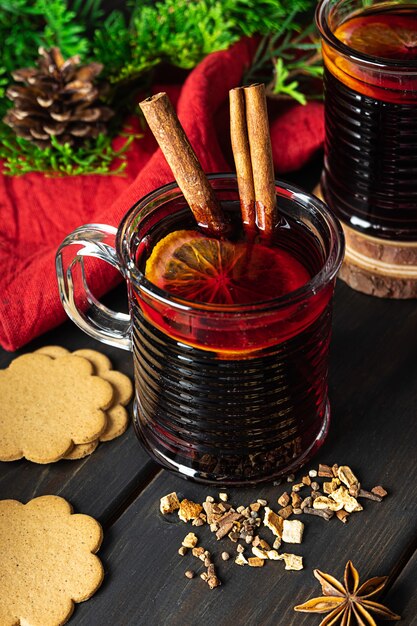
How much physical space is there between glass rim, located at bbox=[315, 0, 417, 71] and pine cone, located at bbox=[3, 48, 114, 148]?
0.35m

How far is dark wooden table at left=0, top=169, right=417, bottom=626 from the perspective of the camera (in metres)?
0.89

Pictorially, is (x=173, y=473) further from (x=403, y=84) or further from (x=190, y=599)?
(x=403, y=84)

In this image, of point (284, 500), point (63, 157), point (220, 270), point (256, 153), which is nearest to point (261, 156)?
point (256, 153)

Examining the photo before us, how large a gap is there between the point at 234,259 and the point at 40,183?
1.52 feet

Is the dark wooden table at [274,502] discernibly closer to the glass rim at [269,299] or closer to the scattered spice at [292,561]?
the scattered spice at [292,561]

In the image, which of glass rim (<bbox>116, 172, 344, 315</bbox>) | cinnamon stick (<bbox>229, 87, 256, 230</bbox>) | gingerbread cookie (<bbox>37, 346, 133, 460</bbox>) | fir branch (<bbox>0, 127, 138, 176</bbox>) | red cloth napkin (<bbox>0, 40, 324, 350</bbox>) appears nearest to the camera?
glass rim (<bbox>116, 172, 344, 315</bbox>)

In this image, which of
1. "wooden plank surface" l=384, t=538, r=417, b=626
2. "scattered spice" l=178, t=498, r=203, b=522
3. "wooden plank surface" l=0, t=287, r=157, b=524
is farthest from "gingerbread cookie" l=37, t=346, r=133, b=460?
"wooden plank surface" l=384, t=538, r=417, b=626

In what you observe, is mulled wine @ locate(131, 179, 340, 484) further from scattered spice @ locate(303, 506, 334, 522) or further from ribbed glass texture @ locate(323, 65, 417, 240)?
ribbed glass texture @ locate(323, 65, 417, 240)

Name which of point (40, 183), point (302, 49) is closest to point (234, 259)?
point (40, 183)

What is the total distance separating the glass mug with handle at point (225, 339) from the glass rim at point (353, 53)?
17cm

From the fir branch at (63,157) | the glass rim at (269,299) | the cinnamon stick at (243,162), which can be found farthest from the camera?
the fir branch at (63,157)

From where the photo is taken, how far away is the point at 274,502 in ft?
3.18

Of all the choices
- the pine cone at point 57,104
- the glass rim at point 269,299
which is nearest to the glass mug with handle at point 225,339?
the glass rim at point 269,299

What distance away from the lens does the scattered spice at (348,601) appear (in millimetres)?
861
